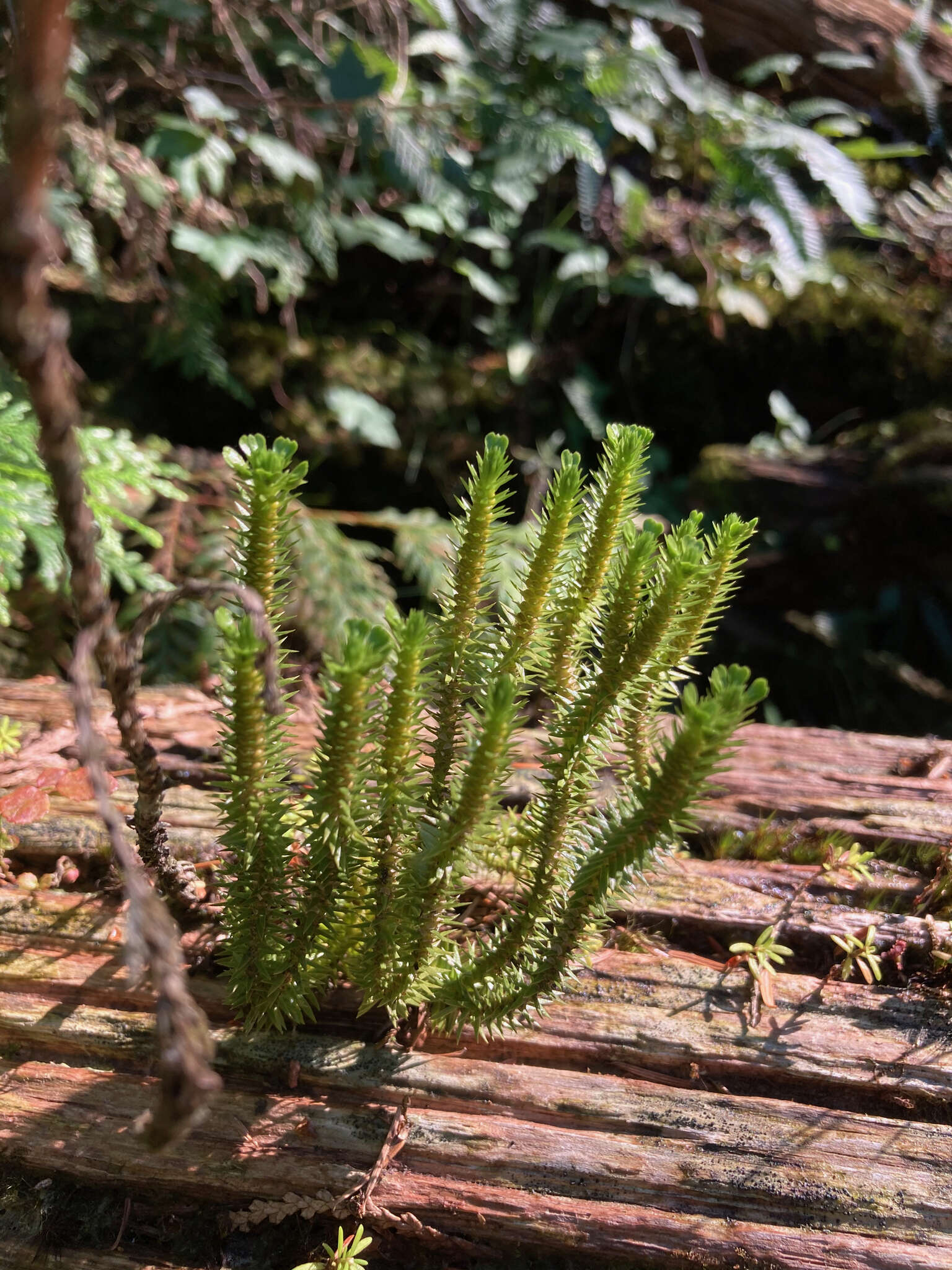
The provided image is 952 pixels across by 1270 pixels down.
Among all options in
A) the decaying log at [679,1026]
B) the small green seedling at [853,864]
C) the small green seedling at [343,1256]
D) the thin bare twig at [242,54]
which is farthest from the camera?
the thin bare twig at [242,54]

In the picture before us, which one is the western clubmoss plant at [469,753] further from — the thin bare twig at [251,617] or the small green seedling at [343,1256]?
the small green seedling at [343,1256]

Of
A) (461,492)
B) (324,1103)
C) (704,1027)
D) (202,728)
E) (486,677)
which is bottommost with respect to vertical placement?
(461,492)

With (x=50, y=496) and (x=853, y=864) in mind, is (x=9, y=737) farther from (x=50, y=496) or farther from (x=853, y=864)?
(x=853, y=864)

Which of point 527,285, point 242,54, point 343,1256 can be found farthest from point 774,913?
point 242,54

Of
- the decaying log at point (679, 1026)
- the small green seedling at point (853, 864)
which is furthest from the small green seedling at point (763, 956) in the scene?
the small green seedling at point (853, 864)

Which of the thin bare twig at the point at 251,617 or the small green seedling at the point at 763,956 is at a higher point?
the thin bare twig at the point at 251,617

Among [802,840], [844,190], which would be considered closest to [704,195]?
[844,190]

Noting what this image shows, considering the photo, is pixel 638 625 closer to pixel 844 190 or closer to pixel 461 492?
pixel 461 492
